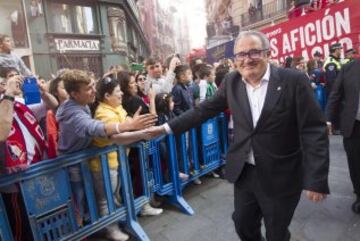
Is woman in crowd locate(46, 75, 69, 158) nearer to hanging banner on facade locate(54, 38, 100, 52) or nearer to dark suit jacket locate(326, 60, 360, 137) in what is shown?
dark suit jacket locate(326, 60, 360, 137)

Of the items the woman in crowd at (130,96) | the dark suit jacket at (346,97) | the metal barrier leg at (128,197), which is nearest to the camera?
the metal barrier leg at (128,197)

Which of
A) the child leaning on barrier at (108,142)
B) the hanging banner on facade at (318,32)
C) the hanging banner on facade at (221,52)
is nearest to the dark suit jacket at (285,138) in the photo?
the child leaning on barrier at (108,142)

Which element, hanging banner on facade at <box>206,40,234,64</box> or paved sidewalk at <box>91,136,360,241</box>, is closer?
paved sidewalk at <box>91,136,360,241</box>

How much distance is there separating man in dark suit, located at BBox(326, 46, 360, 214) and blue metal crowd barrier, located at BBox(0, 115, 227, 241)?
1.74m

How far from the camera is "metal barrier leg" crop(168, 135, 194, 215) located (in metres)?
3.91

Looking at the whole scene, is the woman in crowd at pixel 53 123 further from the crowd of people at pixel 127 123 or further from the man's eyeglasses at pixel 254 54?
the man's eyeglasses at pixel 254 54

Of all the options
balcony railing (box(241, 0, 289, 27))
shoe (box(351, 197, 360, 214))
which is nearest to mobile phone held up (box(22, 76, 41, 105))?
shoe (box(351, 197, 360, 214))

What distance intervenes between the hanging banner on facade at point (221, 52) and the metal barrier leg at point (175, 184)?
9170 mm

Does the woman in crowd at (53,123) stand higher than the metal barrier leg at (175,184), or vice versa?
the woman in crowd at (53,123)

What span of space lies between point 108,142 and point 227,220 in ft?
5.23

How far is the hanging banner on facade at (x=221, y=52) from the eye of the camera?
43.0 feet

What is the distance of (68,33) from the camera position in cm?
1741

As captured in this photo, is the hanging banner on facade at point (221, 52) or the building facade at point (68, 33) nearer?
the hanging banner on facade at point (221, 52)

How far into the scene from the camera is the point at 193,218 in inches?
148
